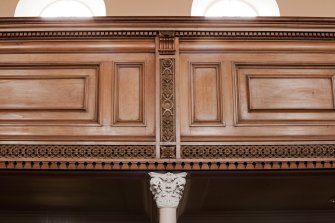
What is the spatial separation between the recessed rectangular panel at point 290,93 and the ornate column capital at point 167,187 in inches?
52.8

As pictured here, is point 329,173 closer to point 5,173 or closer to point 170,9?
point 5,173

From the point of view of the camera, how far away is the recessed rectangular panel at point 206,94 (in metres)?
7.13

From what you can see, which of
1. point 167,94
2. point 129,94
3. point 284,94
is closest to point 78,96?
point 129,94

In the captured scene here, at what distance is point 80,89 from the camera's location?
7234 mm

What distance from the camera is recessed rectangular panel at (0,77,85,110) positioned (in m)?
7.19

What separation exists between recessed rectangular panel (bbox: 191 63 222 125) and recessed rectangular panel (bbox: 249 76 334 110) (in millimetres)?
447

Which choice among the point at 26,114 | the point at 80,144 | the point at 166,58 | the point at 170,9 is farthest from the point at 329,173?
the point at 170,9

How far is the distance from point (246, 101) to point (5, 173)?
126 inches

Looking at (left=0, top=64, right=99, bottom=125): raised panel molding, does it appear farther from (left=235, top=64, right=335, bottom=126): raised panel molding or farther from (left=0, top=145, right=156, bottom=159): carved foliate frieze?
(left=235, top=64, right=335, bottom=126): raised panel molding

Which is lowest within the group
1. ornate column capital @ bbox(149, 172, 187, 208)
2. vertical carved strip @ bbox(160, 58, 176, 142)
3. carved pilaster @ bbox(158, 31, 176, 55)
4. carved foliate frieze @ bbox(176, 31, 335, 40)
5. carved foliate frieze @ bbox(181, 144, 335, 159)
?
ornate column capital @ bbox(149, 172, 187, 208)

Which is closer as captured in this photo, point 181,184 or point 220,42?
point 181,184

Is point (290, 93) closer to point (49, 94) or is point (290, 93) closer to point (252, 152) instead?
point (252, 152)

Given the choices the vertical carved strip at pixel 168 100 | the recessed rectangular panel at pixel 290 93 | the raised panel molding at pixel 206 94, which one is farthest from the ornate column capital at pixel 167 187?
the recessed rectangular panel at pixel 290 93

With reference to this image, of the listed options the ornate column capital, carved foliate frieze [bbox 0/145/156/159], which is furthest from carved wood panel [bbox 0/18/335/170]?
the ornate column capital
